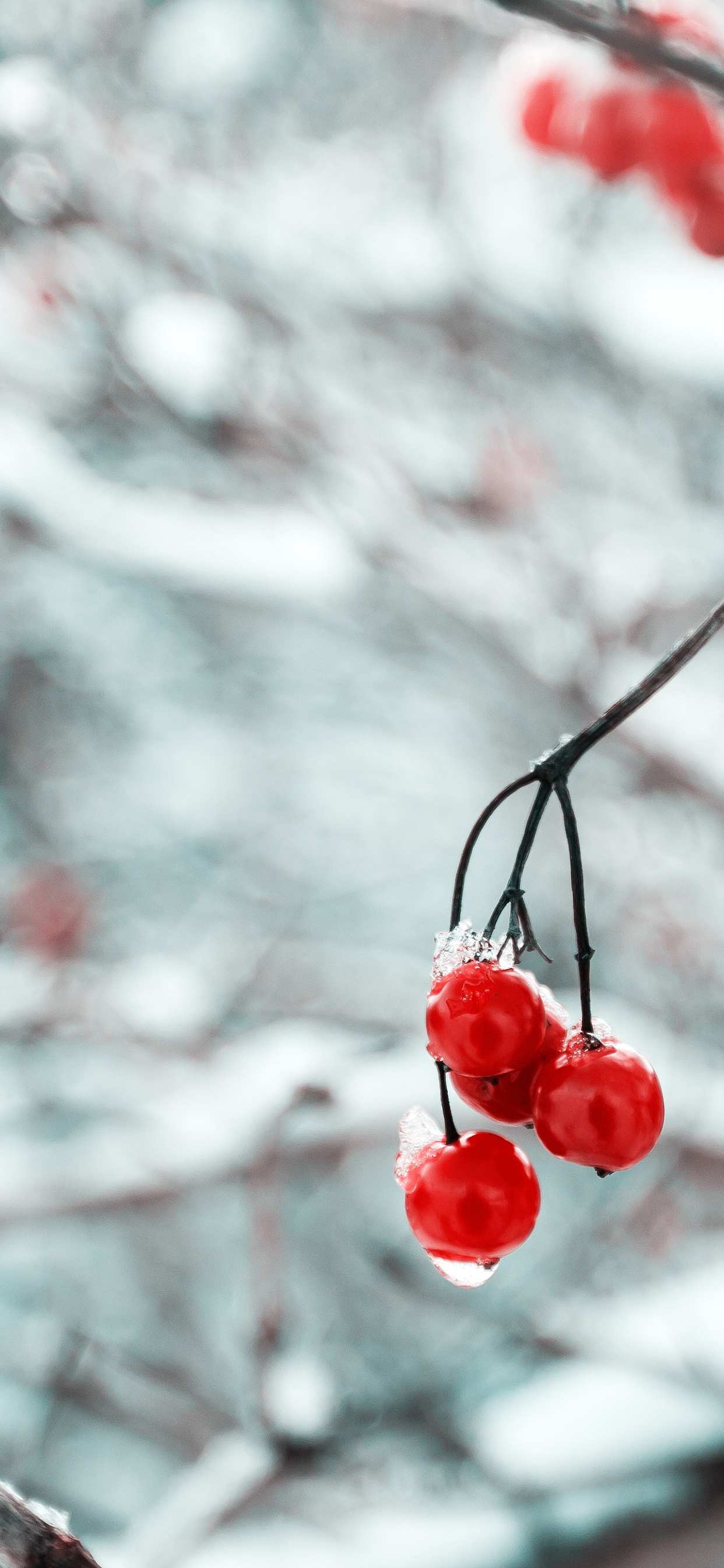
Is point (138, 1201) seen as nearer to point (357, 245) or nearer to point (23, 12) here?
point (357, 245)

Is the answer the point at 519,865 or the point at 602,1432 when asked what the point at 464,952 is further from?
the point at 602,1432

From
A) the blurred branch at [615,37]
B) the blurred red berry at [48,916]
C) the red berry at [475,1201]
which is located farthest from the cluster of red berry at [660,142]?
the blurred red berry at [48,916]

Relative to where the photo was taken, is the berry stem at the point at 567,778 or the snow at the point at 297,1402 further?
the snow at the point at 297,1402

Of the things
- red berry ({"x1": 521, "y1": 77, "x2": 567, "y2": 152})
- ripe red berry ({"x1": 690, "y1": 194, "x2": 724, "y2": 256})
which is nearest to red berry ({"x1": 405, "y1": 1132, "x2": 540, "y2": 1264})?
ripe red berry ({"x1": 690, "y1": 194, "x2": 724, "y2": 256})

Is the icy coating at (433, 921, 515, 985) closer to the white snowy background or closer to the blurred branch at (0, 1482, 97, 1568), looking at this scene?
the blurred branch at (0, 1482, 97, 1568)

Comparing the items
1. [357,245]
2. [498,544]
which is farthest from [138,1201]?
[357,245]

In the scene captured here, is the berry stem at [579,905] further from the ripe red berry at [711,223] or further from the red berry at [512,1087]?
the ripe red berry at [711,223]

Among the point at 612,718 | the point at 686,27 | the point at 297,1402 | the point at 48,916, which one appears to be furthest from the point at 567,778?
the point at 48,916
